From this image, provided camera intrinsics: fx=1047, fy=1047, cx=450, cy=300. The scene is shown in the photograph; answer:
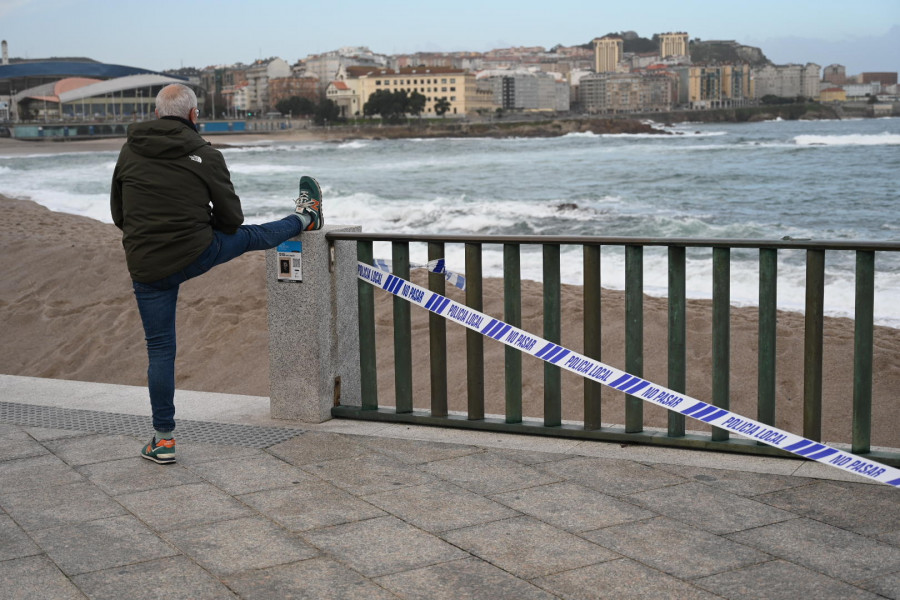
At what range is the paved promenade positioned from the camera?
3420 millimetres

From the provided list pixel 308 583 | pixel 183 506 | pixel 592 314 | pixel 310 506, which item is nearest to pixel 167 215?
pixel 183 506

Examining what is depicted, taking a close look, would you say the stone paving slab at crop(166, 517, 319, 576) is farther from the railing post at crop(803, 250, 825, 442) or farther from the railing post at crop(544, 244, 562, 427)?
the railing post at crop(803, 250, 825, 442)

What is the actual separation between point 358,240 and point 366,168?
5528cm

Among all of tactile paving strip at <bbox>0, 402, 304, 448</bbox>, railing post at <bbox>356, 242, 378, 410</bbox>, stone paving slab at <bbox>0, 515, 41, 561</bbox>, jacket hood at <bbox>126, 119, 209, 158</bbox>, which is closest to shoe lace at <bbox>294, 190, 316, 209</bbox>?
railing post at <bbox>356, 242, 378, 410</bbox>

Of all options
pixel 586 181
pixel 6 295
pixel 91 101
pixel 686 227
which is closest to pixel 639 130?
pixel 91 101

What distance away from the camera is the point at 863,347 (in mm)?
4637

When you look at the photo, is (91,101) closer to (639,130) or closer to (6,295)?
(639,130)

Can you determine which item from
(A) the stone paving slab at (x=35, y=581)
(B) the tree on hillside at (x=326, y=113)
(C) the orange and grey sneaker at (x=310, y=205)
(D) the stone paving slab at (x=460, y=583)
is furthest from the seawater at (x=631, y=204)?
(B) the tree on hillside at (x=326, y=113)

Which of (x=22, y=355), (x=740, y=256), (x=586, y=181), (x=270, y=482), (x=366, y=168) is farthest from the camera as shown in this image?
(x=366, y=168)

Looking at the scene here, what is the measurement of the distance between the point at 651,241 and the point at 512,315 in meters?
0.81

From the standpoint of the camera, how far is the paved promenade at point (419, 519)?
11.2ft

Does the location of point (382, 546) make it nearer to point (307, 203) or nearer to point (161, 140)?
point (161, 140)

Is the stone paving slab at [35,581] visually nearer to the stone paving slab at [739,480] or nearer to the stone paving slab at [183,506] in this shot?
A: the stone paving slab at [183,506]

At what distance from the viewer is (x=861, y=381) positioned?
4.68 m
